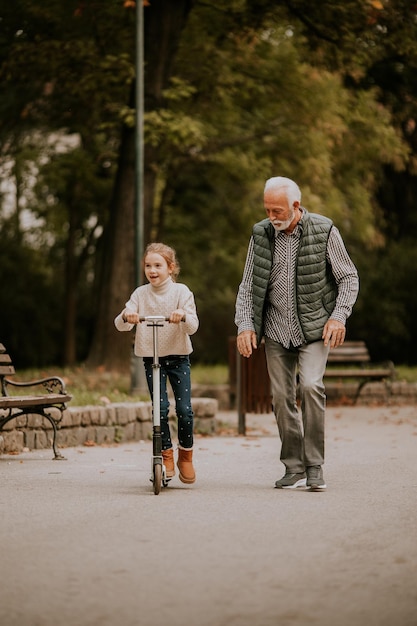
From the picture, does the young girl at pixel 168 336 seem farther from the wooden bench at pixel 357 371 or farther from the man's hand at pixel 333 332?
the wooden bench at pixel 357 371

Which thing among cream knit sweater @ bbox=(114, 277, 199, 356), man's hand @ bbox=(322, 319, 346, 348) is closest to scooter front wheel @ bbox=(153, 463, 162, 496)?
cream knit sweater @ bbox=(114, 277, 199, 356)

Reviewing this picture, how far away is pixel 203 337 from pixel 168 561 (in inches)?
955

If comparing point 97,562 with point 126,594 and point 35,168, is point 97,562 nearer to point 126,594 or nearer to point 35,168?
point 126,594

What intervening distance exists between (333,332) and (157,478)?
150 cm

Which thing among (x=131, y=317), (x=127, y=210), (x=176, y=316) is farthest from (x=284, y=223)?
(x=127, y=210)

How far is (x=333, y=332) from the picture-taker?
27.6 ft

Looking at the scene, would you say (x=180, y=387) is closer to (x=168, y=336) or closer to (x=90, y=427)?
(x=168, y=336)

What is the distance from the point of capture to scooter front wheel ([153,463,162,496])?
27.7 feet

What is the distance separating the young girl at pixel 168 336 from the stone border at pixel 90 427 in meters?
3.16

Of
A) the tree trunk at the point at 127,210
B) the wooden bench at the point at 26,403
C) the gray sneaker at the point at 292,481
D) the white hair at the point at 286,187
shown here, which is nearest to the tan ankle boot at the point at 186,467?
the gray sneaker at the point at 292,481

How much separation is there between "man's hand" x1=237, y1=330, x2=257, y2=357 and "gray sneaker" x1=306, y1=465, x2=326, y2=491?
0.91 metres

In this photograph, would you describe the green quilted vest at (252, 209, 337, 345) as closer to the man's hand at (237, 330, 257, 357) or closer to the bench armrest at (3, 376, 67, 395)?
the man's hand at (237, 330, 257, 357)

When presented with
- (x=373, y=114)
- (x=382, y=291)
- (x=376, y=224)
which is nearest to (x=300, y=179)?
(x=373, y=114)

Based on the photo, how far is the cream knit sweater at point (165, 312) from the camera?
341 inches
